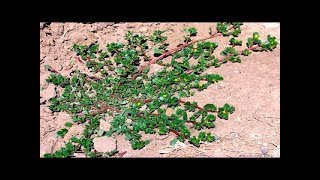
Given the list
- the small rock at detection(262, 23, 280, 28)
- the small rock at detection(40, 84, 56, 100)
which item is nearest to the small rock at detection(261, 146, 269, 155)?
the small rock at detection(262, 23, 280, 28)

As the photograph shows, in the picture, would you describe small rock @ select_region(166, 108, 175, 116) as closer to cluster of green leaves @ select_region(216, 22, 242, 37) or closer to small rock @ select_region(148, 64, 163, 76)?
small rock @ select_region(148, 64, 163, 76)

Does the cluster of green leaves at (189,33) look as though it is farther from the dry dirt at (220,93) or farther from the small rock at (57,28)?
the small rock at (57,28)

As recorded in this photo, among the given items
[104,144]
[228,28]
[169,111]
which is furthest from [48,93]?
[228,28]

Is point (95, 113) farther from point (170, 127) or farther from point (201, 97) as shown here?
point (201, 97)

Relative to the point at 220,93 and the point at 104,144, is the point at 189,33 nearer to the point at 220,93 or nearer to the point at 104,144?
the point at 220,93

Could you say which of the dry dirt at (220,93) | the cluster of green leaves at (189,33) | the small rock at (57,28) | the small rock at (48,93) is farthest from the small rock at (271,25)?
the small rock at (48,93)

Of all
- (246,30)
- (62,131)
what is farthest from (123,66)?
A: (246,30)
